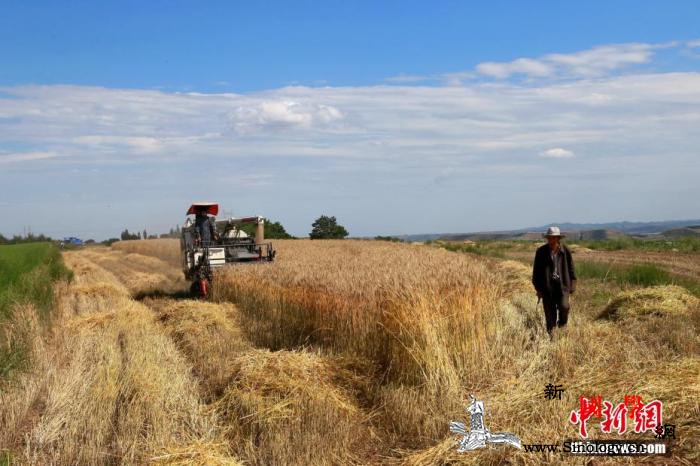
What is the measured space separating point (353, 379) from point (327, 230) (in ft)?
160

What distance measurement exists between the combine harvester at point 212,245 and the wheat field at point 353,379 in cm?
584

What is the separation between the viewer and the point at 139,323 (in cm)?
1367

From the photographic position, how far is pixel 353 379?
8805 mm

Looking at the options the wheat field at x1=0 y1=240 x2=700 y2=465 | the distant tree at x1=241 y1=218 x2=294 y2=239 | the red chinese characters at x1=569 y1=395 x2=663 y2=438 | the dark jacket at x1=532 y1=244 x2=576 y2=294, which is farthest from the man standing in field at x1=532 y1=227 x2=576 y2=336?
the distant tree at x1=241 y1=218 x2=294 y2=239

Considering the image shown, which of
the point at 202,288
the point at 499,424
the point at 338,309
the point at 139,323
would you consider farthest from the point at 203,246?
the point at 499,424

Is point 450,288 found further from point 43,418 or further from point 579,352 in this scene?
point 43,418

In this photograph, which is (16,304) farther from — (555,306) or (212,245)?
(555,306)

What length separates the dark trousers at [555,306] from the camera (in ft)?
32.0

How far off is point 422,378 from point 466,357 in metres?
0.68

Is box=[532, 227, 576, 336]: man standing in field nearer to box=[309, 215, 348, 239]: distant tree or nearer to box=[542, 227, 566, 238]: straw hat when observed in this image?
box=[542, 227, 566, 238]: straw hat

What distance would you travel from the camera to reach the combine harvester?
18.5m

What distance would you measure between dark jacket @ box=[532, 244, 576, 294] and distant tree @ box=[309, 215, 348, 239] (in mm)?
46983

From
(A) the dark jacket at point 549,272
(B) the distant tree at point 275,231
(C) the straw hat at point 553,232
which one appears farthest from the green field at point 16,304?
(B) the distant tree at point 275,231

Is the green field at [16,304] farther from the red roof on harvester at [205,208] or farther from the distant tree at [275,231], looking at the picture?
the distant tree at [275,231]
